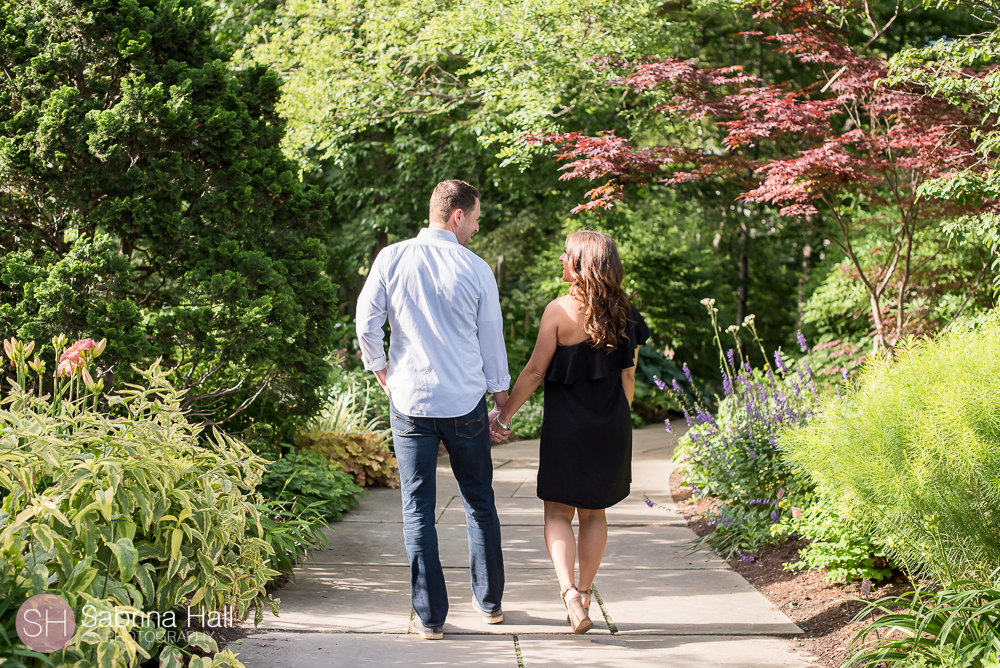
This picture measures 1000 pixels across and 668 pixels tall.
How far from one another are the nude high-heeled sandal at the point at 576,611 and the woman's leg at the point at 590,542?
0.15 m

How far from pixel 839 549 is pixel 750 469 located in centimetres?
112

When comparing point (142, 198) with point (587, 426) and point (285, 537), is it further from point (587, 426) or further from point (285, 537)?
point (587, 426)

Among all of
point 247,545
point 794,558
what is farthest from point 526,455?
point 247,545

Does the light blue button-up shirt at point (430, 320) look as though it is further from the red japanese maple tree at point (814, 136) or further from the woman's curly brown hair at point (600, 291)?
the red japanese maple tree at point (814, 136)

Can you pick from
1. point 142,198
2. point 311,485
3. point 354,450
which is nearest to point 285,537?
point 311,485

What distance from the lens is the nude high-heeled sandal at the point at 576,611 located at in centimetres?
327

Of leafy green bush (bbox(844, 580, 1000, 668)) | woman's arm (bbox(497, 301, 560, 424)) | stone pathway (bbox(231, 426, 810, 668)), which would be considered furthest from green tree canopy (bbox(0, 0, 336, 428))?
leafy green bush (bbox(844, 580, 1000, 668))

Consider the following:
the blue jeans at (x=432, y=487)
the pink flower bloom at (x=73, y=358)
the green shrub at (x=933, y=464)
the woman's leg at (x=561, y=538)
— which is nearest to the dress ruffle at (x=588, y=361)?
the blue jeans at (x=432, y=487)

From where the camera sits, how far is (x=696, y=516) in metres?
5.19

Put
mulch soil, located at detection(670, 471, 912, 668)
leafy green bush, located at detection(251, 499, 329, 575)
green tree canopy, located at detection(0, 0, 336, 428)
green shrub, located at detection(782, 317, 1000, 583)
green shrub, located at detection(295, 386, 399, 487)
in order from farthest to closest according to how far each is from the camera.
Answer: green shrub, located at detection(295, 386, 399, 487), green tree canopy, located at detection(0, 0, 336, 428), leafy green bush, located at detection(251, 499, 329, 575), mulch soil, located at detection(670, 471, 912, 668), green shrub, located at detection(782, 317, 1000, 583)

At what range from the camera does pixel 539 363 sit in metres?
3.48

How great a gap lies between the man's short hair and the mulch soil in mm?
2216

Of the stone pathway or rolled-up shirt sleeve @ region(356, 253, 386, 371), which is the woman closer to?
the stone pathway

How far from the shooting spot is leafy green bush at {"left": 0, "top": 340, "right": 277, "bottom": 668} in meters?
2.11
